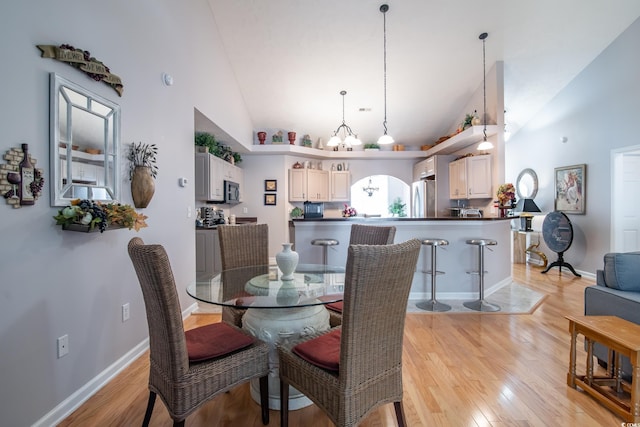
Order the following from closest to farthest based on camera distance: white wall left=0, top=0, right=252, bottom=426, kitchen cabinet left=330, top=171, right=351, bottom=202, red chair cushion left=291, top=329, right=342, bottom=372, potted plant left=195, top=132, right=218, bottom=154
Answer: red chair cushion left=291, top=329, right=342, bottom=372
white wall left=0, top=0, right=252, bottom=426
potted plant left=195, top=132, right=218, bottom=154
kitchen cabinet left=330, top=171, right=351, bottom=202

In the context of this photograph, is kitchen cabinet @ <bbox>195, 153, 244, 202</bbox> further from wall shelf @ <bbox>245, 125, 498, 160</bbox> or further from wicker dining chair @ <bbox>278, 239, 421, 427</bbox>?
wicker dining chair @ <bbox>278, 239, 421, 427</bbox>

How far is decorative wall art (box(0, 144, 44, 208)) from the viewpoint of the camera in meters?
1.44

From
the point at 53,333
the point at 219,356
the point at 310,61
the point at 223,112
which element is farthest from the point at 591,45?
the point at 53,333

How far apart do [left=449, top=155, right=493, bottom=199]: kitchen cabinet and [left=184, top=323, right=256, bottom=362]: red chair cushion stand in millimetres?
4517

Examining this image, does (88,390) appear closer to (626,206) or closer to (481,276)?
(481,276)

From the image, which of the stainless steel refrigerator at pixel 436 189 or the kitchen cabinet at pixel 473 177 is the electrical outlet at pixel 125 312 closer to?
the kitchen cabinet at pixel 473 177

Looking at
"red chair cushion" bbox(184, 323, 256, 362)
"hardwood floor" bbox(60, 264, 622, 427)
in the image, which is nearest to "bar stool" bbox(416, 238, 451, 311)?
"hardwood floor" bbox(60, 264, 622, 427)

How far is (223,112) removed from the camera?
449cm

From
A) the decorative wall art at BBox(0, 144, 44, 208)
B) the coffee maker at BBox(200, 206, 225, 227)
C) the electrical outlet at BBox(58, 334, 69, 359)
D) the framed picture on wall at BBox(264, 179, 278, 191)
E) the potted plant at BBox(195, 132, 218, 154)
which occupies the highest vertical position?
the potted plant at BBox(195, 132, 218, 154)

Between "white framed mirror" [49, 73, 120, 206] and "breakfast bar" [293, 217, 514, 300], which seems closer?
"white framed mirror" [49, 73, 120, 206]

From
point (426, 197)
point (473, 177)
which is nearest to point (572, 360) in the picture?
point (473, 177)

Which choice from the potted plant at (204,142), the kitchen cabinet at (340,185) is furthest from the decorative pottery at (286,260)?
the kitchen cabinet at (340,185)

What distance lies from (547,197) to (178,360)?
6.93m

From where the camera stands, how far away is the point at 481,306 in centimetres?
365
